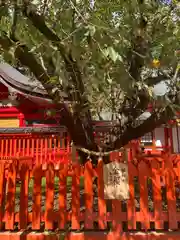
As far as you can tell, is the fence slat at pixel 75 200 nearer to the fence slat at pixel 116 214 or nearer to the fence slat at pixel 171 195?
the fence slat at pixel 116 214

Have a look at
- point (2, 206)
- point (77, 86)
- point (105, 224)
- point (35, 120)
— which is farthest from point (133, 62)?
point (35, 120)

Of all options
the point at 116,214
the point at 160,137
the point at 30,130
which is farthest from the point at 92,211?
the point at 160,137

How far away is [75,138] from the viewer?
479cm

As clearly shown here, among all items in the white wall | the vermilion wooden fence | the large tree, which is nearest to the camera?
the large tree

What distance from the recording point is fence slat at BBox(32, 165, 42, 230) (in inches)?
156

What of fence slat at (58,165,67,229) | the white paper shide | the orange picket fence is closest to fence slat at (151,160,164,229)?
the orange picket fence

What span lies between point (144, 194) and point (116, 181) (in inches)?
18.4

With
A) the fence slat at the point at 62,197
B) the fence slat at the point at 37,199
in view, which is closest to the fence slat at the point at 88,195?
the fence slat at the point at 62,197

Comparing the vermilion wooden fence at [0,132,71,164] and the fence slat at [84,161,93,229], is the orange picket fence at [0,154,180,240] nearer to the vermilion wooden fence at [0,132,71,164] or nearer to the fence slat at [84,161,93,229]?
the fence slat at [84,161,93,229]

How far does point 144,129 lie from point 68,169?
157 centimetres

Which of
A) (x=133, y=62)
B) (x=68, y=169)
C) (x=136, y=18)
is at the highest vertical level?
(x=136, y=18)

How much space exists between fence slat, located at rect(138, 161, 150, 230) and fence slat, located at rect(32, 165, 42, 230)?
1430 millimetres

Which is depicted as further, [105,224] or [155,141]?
[155,141]

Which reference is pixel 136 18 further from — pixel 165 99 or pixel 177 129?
pixel 177 129
